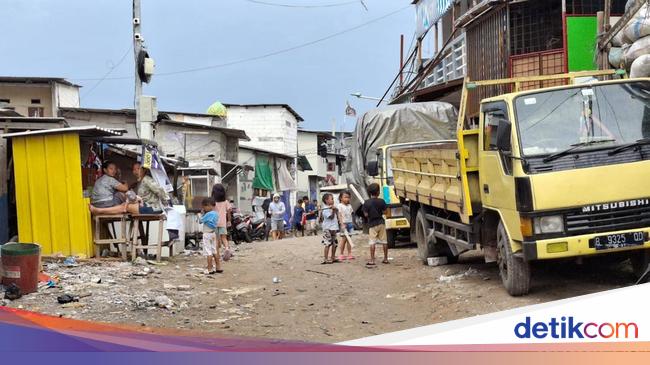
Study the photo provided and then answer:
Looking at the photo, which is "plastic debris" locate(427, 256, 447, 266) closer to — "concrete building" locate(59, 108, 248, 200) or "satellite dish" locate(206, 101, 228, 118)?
"concrete building" locate(59, 108, 248, 200)

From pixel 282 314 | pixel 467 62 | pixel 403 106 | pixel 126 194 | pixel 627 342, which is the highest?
pixel 467 62

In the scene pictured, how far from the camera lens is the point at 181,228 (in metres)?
13.9

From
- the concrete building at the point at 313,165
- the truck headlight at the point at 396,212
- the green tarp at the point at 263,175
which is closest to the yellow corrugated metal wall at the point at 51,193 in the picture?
the truck headlight at the point at 396,212

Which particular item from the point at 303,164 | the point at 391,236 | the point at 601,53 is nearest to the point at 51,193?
the point at 391,236

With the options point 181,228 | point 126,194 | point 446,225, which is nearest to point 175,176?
point 181,228

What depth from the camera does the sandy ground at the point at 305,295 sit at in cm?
739

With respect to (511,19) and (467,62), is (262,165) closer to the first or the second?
(467,62)

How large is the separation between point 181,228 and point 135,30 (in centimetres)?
468

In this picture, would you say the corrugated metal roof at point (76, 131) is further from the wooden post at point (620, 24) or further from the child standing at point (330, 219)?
the wooden post at point (620, 24)

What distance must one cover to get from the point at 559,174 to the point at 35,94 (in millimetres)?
25011

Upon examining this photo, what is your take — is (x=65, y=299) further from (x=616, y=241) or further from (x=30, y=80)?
(x=30, y=80)

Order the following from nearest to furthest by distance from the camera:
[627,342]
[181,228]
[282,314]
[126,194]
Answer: [627,342], [282,314], [126,194], [181,228]

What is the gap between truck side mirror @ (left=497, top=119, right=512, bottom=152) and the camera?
7.10 m

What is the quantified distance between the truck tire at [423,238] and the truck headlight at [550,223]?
4.49 m
